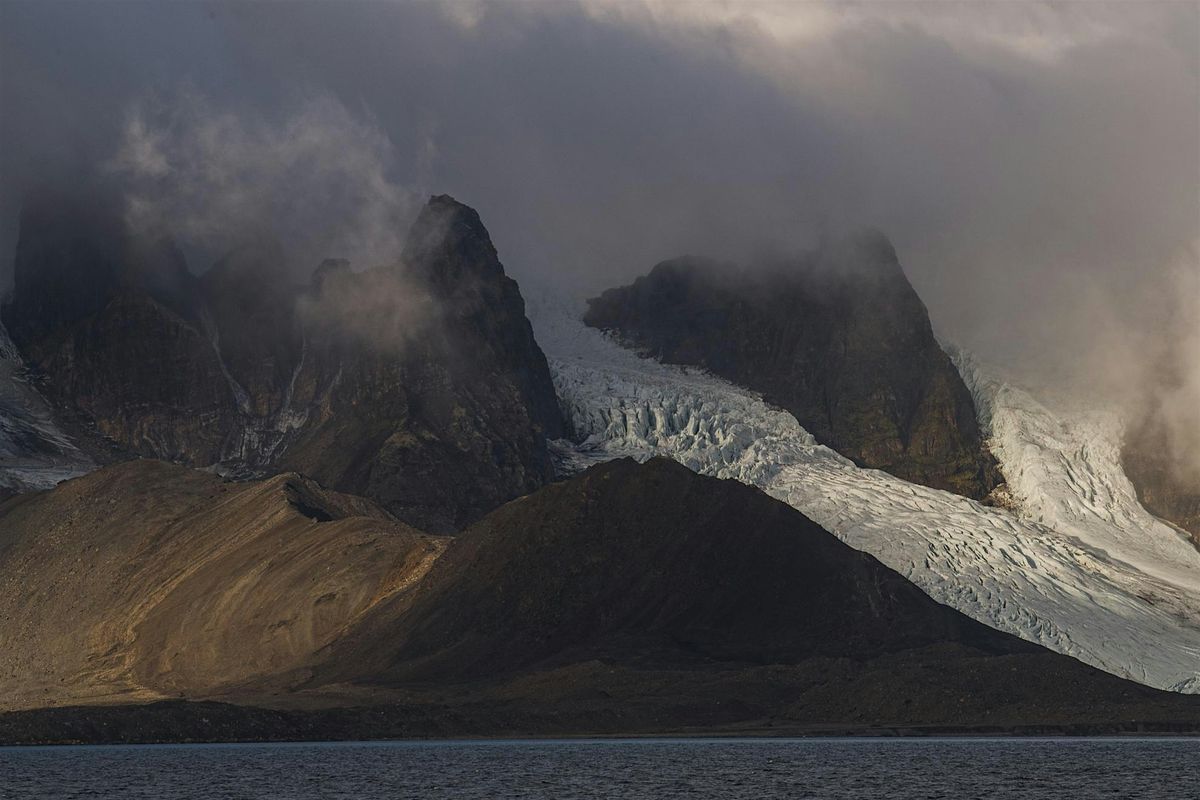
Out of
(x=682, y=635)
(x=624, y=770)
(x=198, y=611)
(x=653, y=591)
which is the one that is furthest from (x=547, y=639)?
(x=624, y=770)

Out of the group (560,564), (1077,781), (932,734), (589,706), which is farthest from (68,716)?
(1077,781)

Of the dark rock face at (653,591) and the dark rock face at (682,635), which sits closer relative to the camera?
the dark rock face at (682,635)

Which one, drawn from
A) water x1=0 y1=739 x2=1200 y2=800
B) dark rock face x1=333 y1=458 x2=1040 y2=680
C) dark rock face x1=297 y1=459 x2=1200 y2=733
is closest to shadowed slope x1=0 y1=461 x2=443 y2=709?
dark rock face x1=297 y1=459 x2=1200 y2=733

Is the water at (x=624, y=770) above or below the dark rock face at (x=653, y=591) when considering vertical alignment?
below

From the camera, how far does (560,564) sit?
182875mm

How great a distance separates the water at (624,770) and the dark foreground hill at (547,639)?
790cm

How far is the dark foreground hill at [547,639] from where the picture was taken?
6107 inches

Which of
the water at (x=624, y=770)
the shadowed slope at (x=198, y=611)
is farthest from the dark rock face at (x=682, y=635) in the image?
the water at (x=624, y=770)

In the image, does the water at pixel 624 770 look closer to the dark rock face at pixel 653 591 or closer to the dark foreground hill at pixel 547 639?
the dark foreground hill at pixel 547 639

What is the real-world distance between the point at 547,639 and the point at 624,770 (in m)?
59.3

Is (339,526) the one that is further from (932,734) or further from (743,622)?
(932,734)

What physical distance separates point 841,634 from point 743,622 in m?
8.32

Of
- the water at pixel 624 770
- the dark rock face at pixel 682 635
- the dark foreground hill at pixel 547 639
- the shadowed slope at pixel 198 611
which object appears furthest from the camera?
the shadowed slope at pixel 198 611

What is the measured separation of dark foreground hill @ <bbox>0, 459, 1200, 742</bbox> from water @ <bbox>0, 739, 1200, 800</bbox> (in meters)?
7.90
